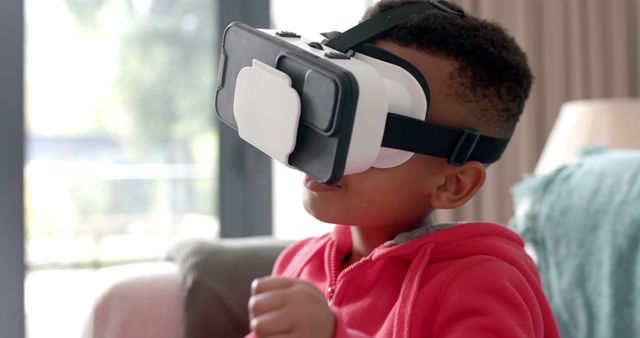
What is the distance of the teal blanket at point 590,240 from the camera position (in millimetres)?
1430

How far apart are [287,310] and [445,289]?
0.63 feet

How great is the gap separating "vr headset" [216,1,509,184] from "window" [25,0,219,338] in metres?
1.67

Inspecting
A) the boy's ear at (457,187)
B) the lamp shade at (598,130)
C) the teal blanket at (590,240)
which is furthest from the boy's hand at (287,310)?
the lamp shade at (598,130)

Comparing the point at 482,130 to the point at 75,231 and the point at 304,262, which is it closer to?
the point at 304,262

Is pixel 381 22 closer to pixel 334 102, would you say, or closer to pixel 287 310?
pixel 334 102

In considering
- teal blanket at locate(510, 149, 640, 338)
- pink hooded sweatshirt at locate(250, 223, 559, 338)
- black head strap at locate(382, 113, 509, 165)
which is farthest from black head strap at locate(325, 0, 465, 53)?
teal blanket at locate(510, 149, 640, 338)

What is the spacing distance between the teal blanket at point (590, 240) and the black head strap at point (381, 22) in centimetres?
68

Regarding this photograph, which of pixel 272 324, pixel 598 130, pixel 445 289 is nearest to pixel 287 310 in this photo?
pixel 272 324

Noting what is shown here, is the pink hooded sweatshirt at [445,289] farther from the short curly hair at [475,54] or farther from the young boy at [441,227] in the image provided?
the short curly hair at [475,54]

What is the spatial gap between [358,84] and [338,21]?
1.99m

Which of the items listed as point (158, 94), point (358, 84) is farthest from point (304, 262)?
point (158, 94)

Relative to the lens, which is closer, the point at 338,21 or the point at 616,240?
the point at 616,240

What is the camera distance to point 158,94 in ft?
8.42

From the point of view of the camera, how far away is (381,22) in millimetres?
936
